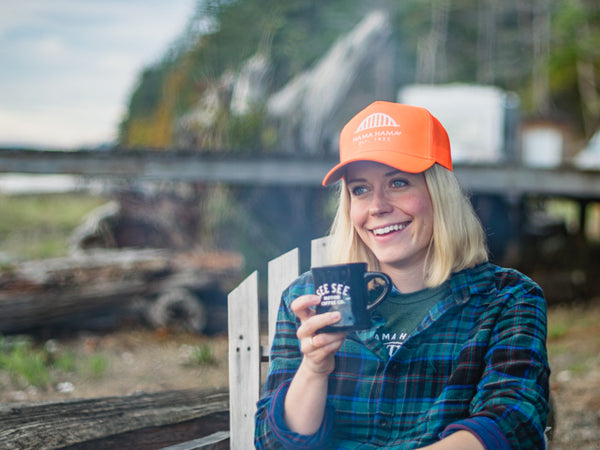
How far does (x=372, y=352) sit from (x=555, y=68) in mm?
28487

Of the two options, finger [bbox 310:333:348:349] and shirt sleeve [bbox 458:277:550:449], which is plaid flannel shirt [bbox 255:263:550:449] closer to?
shirt sleeve [bbox 458:277:550:449]

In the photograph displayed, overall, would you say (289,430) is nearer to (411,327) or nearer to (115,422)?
(411,327)

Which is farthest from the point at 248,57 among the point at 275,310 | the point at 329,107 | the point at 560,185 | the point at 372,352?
the point at 372,352

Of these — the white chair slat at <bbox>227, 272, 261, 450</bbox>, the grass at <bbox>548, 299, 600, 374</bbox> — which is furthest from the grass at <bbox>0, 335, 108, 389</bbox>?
the grass at <bbox>548, 299, 600, 374</bbox>

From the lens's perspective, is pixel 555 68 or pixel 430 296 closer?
pixel 430 296

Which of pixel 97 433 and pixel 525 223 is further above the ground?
pixel 525 223

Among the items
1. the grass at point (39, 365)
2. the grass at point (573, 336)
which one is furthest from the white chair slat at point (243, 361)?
the grass at point (573, 336)

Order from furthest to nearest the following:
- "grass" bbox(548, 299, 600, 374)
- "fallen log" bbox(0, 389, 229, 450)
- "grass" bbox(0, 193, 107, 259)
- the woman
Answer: "grass" bbox(0, 193, 107, 259), "grass" bbox(548, 299, 600, 374), "fallen log" bbox(0, 389, 229, 450), the woman

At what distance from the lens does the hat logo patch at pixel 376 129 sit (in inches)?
60.4

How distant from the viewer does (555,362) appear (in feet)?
18.5

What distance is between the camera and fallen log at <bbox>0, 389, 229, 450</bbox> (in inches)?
74.4

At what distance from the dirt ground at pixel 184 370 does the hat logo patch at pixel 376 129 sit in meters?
3.10

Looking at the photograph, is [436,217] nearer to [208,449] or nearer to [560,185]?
[208,449]

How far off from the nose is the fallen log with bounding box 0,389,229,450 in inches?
44.4
